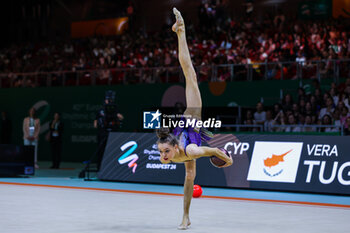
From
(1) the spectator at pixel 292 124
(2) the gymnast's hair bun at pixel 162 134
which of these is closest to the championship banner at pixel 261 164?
(1) the spectator at pixel 292 124

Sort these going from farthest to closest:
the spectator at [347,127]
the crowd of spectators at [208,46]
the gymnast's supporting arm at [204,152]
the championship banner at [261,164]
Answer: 1. the crowd of spectators at [208,46]
2. the spectator at [347,127]
3. the championship banner at [261,164]
4. the gymnast's supporting arm at [204,152]

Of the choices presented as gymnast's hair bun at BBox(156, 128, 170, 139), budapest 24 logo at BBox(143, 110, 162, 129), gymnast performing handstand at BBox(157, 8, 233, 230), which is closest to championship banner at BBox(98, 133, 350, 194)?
budapest 24 logo at BBox(143, 110, 162, 129)

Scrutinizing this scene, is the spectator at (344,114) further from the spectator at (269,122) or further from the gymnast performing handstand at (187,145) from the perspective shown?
the gymnast performing handstand at (187,145)

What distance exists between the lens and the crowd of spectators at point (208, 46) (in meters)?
20.1

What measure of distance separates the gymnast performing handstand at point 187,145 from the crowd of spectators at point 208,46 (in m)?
10.8

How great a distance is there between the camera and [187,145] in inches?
333

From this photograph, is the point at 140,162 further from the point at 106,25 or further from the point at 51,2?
the point at 51,2

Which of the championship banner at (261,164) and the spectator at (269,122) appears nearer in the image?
the championship banner at (261,164)

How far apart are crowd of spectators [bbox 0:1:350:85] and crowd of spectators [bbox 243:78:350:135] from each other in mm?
1890

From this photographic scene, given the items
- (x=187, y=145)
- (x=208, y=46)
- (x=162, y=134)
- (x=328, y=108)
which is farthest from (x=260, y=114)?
(x=162, y=134)

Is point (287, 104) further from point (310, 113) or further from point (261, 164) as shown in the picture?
point (261, 164)

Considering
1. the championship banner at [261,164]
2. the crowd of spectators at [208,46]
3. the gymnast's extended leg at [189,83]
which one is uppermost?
the crowd of spectators at [208,46]

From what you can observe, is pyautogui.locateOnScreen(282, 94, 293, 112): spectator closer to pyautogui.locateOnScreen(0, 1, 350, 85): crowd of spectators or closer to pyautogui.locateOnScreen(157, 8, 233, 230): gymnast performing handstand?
pyautogui.locateOnScreen(0, 1, 350, 85): crowd of spectators

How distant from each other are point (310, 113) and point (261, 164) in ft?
11.8
